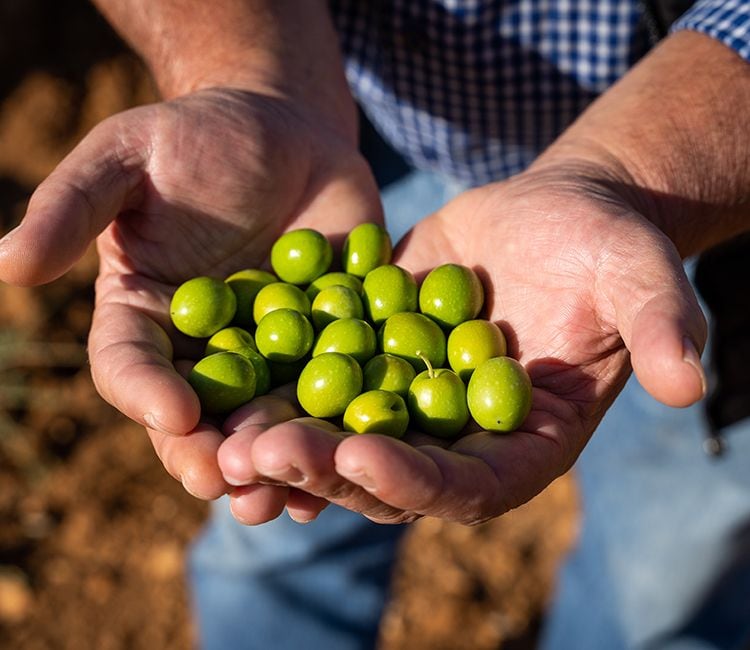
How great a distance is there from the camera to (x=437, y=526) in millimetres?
6004

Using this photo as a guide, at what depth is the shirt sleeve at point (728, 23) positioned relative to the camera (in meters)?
3.40

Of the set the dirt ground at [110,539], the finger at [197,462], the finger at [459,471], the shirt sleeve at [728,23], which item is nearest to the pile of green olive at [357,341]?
the finger at [459,471]

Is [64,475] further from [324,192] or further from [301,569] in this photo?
[324,192]

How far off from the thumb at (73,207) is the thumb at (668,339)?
5.47ft

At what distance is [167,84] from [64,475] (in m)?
2.95

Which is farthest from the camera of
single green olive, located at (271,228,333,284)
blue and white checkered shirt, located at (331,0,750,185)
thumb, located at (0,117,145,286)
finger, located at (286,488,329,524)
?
blue and white checkered shirt, located at (331,0,750,185)

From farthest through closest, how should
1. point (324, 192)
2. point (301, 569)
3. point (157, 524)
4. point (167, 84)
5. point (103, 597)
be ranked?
point (157, 524) → point (103, 597) → point (301, 569) → point (167, 84) → point (324, 192)

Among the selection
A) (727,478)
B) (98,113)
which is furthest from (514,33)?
(98,113)

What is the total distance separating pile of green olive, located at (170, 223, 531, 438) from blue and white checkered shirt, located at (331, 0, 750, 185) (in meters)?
0.93

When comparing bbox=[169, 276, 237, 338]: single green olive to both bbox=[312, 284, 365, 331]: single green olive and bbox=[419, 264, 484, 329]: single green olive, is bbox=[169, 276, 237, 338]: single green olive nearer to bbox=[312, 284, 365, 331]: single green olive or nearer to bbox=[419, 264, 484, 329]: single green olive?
bbox=[312, 284, 365, 331]: single green olive

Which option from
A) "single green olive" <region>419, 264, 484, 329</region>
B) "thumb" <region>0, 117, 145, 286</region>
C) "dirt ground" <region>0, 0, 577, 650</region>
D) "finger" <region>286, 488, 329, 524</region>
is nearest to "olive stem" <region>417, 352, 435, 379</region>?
"single green olive" <region>419, 264, 484, 329</region>

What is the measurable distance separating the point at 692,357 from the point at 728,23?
1.69m

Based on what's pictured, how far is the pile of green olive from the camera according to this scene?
2865 mm

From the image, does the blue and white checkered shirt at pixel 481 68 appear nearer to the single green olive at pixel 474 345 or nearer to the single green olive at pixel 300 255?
the single green olive at pixel 300 255
